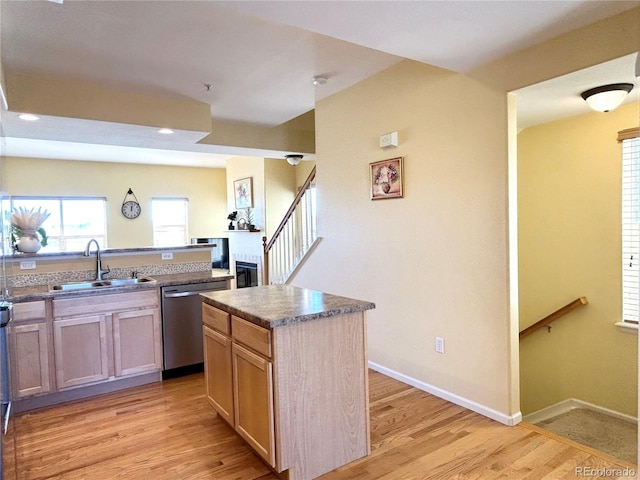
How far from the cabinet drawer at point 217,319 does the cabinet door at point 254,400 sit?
5.7 inches

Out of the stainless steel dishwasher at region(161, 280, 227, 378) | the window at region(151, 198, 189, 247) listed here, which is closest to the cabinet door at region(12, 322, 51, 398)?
the stainless steel dishwasher at region(161, 280, 227, 378)

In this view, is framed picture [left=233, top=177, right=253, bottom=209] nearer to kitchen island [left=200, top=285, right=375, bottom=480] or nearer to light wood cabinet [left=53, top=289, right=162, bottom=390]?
light wood cabinet [left=53, top=289, right=162, bottom=390]

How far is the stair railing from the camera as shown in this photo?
5.25 meters

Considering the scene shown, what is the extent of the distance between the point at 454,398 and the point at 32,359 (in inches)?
124

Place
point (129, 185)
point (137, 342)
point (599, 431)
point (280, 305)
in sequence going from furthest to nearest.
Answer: point (129, 185)
point (137, 342)
point (599, 431)
point (280, 305)

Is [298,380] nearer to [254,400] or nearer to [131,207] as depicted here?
[254,400]

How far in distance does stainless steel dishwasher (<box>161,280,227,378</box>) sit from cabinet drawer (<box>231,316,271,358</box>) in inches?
57.4

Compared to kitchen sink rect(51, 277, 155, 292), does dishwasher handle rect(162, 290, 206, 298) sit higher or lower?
lower

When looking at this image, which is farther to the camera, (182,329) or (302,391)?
(182,329)

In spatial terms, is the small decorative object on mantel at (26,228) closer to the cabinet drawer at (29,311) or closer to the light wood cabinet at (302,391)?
the cabinet drawer at (29,311)

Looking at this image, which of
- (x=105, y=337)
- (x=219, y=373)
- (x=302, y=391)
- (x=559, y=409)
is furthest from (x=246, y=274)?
(x=302, y=391)

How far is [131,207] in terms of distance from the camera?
26.0ft

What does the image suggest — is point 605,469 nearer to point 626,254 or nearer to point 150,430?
point 626,254

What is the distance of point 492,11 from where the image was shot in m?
1.90
